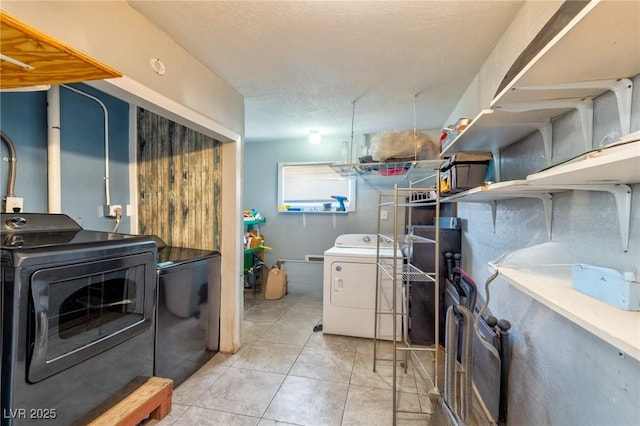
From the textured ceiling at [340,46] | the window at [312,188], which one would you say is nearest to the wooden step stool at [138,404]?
the textured ceiling at [340,46]

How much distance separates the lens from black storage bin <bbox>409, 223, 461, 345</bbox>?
2393 mm

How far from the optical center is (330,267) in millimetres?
2641

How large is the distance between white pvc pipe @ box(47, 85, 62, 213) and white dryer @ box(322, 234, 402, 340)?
6.68 ft

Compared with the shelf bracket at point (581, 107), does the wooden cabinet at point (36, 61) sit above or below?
above

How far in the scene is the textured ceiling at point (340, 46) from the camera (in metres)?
1.33

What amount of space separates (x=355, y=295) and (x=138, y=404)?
174 centimetres

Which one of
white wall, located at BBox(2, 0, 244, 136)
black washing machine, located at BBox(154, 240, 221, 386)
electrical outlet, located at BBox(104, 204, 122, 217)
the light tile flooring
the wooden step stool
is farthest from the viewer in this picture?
electrical outlet, located at BBox(104, 204, 122, 217)

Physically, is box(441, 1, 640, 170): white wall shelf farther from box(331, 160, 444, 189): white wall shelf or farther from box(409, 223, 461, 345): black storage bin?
box(409, 223, 461, 345): black storage bin

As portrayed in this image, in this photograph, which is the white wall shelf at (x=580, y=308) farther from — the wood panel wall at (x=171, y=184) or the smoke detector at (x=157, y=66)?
the wood panel wall at (x=171, y=184)

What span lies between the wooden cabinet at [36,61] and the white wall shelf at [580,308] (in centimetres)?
135

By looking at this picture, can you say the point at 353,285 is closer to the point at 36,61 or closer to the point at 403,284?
the point at 403,284

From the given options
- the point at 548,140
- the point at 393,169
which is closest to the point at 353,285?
the point at 393,169

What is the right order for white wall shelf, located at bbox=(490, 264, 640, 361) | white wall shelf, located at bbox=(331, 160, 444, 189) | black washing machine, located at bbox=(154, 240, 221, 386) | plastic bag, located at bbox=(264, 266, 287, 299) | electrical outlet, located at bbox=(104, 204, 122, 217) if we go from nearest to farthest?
white wall shelf, located at bbox=(490, 264, 640, 361)
black washing machine, located at bbox=(154, 240, 221, 386)
electrical outlet, located at bbox=(104, 204, 122, 217)
white wall shelf, located at bbox=(331, 160, 444, 189)
plastic bag, located at bbox=(264, 266, 287, 299)

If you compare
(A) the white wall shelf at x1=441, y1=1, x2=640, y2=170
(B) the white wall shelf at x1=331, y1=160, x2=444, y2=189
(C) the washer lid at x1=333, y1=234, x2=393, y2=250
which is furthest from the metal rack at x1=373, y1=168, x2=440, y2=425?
(A) the white wall shelf at x1=441, y1=1, x2=640, y2=170
